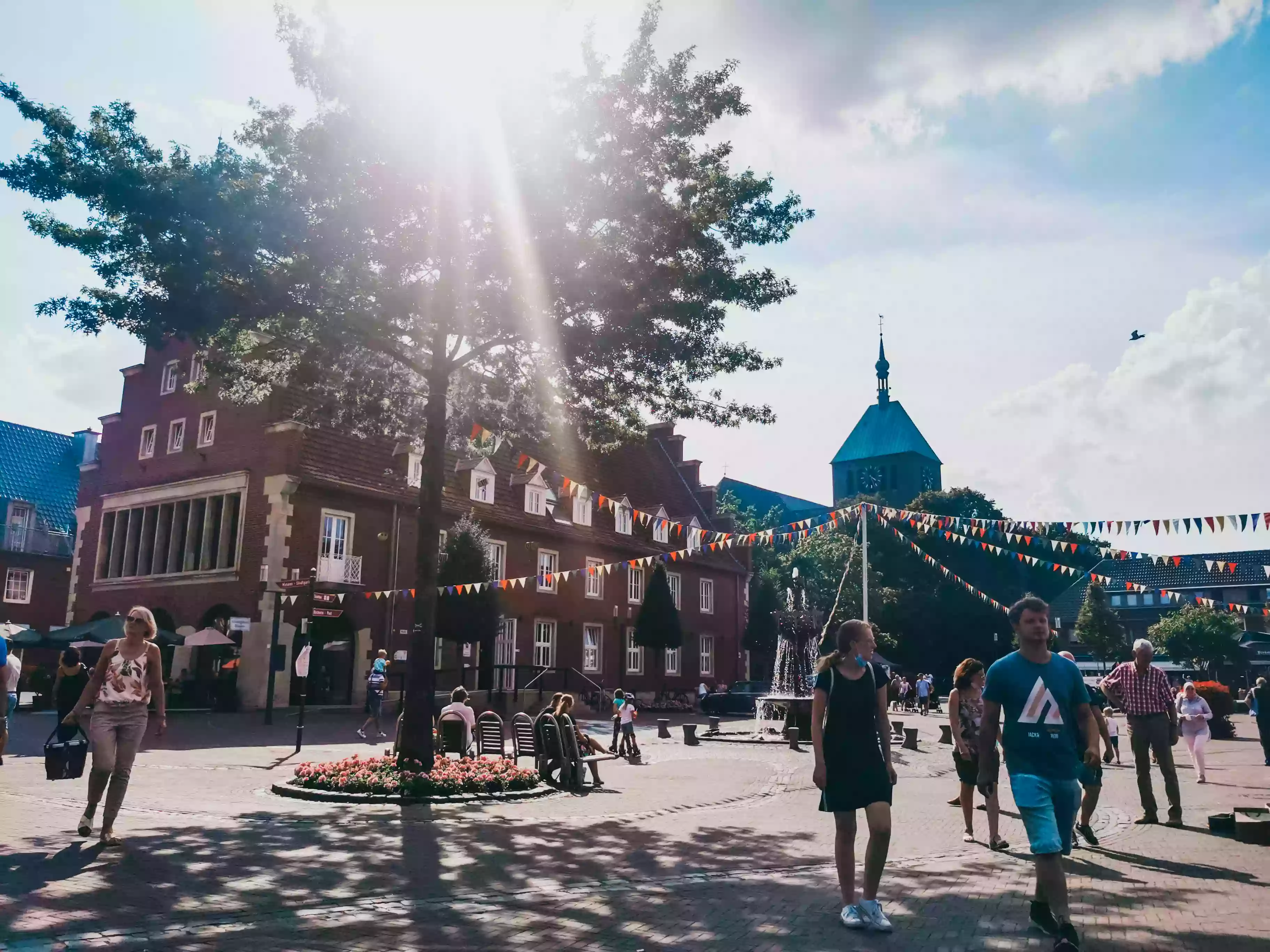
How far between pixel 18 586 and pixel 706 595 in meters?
29.9

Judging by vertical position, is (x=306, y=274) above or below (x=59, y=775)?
above

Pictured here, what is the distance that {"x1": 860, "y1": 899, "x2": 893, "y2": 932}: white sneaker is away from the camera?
5.84m

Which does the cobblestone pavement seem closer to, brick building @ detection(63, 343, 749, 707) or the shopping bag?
the shopping bag

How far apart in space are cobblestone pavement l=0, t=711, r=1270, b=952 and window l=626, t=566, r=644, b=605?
2951 centimetres

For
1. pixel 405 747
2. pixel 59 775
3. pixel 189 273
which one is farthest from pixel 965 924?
pixel 189 273

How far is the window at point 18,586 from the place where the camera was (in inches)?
1644

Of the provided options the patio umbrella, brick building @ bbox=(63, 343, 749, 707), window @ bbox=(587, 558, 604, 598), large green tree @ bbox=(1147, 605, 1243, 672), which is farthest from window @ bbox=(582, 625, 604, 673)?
large green tree @ bbox=(1147, 605, 1243, 672)

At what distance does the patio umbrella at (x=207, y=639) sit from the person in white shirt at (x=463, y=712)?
533 inches

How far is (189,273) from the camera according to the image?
1343 centimetres

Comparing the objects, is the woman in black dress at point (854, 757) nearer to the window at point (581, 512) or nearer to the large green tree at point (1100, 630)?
the window at point (581, 512)

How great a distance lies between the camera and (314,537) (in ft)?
99.2

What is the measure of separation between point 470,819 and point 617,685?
1193 inches

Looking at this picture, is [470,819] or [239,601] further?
[239,601]

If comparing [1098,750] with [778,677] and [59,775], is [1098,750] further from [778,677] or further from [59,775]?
[778,677]
